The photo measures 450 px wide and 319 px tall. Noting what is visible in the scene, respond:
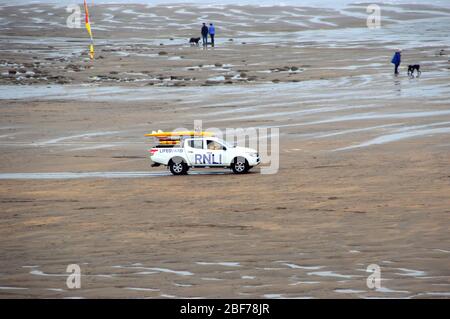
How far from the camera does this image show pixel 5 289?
592 inches

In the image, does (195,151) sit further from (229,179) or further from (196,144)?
(229,179)

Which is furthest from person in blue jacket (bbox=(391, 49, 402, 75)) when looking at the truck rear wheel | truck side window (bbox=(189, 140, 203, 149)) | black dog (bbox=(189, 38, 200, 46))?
the truck rear wheel

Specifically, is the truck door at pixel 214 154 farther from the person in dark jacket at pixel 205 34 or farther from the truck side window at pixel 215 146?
the person in dark jacket at pixel 205 34

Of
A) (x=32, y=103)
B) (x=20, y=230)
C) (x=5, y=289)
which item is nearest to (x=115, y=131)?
(x=32, y=103)

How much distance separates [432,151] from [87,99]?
20056mm

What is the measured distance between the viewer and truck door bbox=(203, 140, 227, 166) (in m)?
27.1

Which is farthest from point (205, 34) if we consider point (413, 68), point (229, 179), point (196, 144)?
point (229, 179)

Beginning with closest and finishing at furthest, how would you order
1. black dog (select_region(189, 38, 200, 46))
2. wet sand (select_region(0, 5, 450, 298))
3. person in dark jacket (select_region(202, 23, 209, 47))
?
wet sand (select_region(0, 5, 450, 298)), person in dark jacket (select_region(202, 23, 209, 47)), black dog (select_region(189, 38, 200, 46))

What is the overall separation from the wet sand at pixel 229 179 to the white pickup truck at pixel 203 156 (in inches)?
15.4

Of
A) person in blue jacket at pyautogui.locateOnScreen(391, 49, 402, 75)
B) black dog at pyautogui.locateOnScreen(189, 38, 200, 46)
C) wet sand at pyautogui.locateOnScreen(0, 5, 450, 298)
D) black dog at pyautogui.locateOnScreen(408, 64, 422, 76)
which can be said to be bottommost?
wet sand at pyautogui.locateOnScreen(0, 5, 450, 298)

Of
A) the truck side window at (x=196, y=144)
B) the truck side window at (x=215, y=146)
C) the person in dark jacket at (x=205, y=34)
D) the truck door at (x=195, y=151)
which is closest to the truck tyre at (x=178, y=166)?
the truck door at (x=195, y=151)

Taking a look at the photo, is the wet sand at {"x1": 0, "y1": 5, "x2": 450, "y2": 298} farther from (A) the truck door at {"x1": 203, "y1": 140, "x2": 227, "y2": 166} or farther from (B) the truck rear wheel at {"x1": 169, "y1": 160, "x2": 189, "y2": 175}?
(A) the truck door at {"x1": 203, "y1": 140, "x2": 227, "y2": 166}

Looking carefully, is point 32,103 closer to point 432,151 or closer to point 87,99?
point 87,99

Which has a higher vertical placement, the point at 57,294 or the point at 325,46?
the point at 325,46
